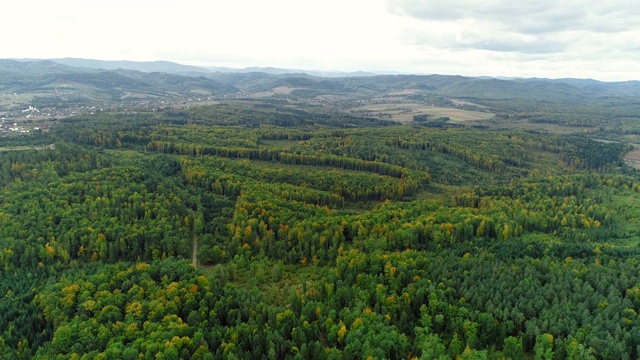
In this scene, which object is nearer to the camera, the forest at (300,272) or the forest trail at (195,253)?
the forest at (300,272)

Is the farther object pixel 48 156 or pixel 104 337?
pixel 48 156

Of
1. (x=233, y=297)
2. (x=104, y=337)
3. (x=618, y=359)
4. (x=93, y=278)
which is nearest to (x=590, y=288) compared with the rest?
A: (x=618, y=359)

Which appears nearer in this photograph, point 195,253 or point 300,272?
point 300,272

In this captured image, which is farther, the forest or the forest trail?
the forest trail

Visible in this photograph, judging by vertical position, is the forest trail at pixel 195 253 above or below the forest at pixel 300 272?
below

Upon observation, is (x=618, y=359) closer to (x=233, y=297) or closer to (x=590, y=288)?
(x=590, y=288)

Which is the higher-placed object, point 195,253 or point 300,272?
point 300,272

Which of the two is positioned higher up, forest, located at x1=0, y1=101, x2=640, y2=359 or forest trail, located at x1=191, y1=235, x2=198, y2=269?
forest, located at x1=0, y1=101, x2=640, y2=359

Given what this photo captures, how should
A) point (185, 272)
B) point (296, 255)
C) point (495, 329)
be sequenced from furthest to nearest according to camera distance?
point (296, 255)
point (185, 272)
point (495, 329)
